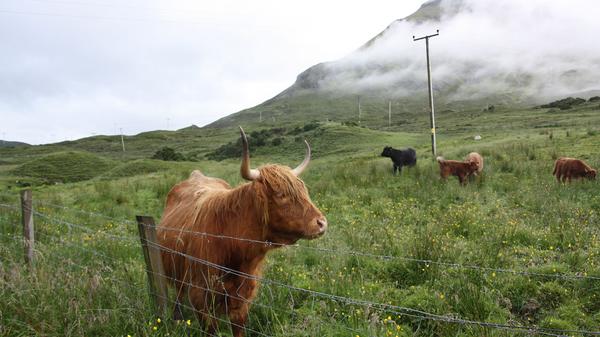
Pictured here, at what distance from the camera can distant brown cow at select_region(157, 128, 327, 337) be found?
3572 mm

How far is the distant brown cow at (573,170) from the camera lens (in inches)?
428

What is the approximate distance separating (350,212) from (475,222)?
9.55ft

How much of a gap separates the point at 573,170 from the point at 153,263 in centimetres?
1110

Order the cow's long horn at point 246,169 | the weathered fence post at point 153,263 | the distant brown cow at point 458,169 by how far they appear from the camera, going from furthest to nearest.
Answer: the distant brown cow at point 458,169 < the weathered fence post at point 153,263 < the cow's long horn at point 246,169

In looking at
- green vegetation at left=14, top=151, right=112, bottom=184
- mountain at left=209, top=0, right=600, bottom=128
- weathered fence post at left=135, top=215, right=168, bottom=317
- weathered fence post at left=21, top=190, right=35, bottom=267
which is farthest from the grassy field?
mountain at left=209, top=0, right=600, bottom=128

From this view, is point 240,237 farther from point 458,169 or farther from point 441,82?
point 441,82

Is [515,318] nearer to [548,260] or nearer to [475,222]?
[548,260]

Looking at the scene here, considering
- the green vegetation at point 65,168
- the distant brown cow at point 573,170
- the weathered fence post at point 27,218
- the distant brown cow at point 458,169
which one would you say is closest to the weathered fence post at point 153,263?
the weathered fence post at point 27,218

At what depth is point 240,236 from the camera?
3656mm

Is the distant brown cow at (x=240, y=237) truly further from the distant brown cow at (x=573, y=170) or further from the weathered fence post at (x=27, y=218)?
the distant brown cow at (x=573, y=170)

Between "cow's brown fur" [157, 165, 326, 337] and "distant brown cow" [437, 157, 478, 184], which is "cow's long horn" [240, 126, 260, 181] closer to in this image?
"cow's brown fur" [157, 165, 326, 337]

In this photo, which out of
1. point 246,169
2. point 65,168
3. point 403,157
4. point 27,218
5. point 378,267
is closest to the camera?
point 246,169

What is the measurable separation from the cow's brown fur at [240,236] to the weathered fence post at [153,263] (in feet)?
0.45

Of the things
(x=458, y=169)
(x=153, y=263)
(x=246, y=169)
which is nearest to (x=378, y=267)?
(x=246, y=169)
